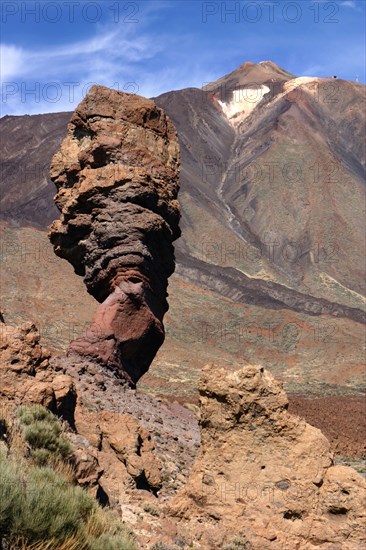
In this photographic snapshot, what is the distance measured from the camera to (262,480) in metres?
8.47

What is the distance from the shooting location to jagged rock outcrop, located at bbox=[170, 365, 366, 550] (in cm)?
802

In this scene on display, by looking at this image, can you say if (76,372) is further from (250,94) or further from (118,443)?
(250,94)

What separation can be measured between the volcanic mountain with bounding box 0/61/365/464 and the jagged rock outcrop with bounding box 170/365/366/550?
72.3ft

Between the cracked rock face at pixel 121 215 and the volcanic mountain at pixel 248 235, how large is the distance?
14.2 metres

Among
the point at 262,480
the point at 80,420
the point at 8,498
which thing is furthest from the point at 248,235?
the point at 8,498

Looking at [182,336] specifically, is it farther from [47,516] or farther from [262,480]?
[47,516]

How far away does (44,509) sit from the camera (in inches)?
217

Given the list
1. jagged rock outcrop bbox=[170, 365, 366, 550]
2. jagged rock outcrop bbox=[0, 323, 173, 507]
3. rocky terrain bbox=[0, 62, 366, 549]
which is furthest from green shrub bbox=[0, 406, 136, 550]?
jagged rock outcrop bbox=[0, 323, 173, 507]

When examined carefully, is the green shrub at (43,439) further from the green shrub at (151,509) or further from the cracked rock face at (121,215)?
the cracked rock face at (121,215)

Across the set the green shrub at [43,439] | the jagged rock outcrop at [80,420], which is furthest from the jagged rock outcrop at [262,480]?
the green shrub at [43,439]

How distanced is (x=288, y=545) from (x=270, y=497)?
0.53 m

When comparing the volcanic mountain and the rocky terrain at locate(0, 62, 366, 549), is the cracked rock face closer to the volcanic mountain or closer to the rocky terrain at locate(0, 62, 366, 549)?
the rocky terrain at locate(0, 62, 366, 549)

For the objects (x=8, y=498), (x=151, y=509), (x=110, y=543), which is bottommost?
(x=151, y=509)

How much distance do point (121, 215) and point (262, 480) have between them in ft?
30.2
